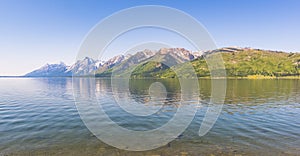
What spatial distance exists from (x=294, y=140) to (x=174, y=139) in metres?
12.9

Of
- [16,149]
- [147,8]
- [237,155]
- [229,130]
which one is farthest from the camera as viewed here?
[229,130]

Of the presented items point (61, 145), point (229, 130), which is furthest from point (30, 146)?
point (229, 130)

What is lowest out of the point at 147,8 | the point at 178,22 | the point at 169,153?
the point at 169,153

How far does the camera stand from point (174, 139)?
21344 mm

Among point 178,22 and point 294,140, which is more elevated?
point 178,22

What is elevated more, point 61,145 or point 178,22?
point 178,22

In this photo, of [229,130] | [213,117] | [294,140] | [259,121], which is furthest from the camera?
[213,117]

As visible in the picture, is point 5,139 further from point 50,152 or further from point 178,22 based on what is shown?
point 178,22

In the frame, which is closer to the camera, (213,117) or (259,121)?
(259,121)

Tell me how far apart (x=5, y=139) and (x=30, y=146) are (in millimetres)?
4525

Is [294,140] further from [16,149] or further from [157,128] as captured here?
[16,149]

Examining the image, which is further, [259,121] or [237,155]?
[259,121]

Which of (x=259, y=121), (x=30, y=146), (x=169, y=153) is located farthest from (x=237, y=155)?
(x=30, y=146)

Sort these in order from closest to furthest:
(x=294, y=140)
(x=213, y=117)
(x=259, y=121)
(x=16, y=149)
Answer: (x=16, y=149), (x=294, y=140), (x=259, y=121), (x=213, y=117)
